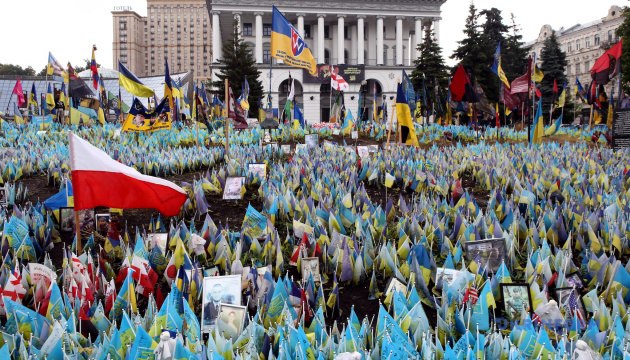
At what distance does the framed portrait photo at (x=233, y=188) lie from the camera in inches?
279

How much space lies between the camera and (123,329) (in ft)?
9.39

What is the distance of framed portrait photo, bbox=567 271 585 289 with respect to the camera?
374 centimetres

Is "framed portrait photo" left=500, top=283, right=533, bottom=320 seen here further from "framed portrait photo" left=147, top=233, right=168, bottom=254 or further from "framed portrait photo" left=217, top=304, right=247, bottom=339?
"framed portrait photo" left=147, top=233, right=168, bottom=254

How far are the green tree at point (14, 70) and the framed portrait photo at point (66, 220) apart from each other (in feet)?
283

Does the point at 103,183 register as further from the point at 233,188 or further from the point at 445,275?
the point at 445,275

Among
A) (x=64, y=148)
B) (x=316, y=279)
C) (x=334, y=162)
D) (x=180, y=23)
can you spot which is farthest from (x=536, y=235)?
(x=180, y=23)

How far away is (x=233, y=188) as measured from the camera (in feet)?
23.7

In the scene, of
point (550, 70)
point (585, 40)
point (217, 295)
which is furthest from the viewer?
point (585, 40)

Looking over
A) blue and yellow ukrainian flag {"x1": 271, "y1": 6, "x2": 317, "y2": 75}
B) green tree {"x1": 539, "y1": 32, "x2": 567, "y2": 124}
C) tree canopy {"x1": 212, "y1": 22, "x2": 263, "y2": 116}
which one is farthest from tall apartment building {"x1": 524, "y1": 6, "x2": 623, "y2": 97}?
blue and yellow ukrainian flag {"x1": 271, "y1": 6, "x2": 317, "y2": 75}

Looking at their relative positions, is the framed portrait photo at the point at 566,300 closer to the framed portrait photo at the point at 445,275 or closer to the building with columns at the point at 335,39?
the framed portrait photo at the point at 445,275

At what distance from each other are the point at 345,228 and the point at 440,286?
5.90ft

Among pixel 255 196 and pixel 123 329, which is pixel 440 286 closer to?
pixel 123 329

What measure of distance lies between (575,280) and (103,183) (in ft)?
13.8

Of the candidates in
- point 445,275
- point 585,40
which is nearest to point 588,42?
point 585,40
